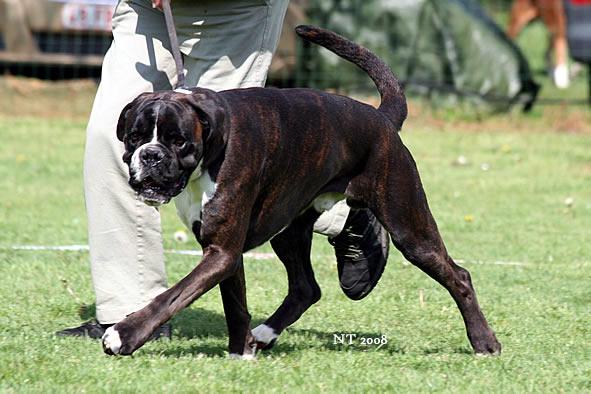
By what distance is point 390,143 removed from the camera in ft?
15.6

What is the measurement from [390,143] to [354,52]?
632 millimetres

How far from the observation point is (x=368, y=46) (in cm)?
1349

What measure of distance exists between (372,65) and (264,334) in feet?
4.13

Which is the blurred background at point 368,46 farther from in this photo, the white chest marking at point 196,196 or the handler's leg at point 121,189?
the white chest marking at point 196,196

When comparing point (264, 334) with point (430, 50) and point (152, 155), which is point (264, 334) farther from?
point (430, 50)

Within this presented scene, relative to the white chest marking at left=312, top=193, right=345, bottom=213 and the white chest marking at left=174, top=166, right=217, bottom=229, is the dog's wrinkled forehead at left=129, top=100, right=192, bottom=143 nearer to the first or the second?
the white chest marking at left=174, top=166, right=217, bottom=229

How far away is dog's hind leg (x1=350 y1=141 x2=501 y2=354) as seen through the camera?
4.75 m

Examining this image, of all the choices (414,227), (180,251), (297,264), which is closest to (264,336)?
(297,264)

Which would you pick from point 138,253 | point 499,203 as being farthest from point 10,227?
point 499,203

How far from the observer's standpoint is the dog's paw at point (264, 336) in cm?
490

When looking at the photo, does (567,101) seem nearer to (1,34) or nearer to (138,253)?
(1,34)

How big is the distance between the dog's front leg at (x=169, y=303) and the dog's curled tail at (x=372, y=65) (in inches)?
45.3

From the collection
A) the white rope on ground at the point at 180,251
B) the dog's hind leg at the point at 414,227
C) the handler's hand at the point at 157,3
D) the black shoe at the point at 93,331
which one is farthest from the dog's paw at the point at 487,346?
the white rope on ground at the point at 180,251

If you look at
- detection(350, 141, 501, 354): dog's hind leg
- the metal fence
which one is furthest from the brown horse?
detection(350, 141, 501, 354): dog's hind leg
